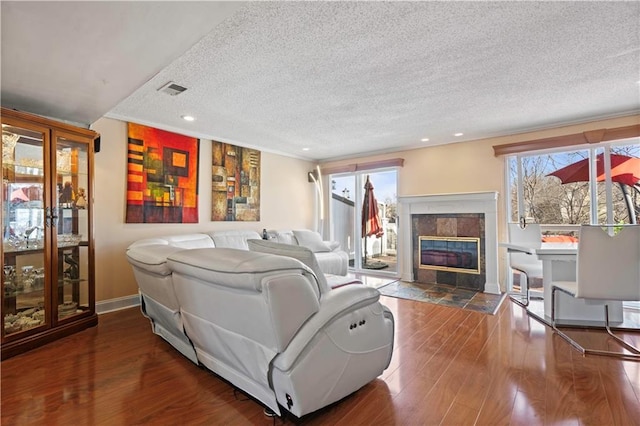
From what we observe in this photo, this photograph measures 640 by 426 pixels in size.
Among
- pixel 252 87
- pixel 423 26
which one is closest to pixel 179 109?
pixel 252 87

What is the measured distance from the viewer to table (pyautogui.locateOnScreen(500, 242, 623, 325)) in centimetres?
288

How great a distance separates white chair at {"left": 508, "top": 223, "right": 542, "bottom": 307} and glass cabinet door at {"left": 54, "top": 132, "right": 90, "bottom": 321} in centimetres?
472

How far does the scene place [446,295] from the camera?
4148mm

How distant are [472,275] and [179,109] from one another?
456 cm

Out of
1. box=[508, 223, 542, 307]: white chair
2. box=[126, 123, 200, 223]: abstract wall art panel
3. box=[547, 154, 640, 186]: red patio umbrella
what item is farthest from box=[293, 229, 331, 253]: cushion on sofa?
box=[547, 154, 640, 186]: red patio umbrella

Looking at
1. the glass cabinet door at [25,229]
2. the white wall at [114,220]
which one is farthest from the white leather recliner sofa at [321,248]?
the glass cabinet door at [25,229]

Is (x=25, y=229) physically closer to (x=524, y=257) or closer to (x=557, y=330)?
(x=557, y=330)

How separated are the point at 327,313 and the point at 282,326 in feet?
0.79

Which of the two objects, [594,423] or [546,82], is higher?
[546,82]

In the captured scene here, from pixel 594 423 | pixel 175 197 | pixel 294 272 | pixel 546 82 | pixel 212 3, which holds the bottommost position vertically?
pixel 594 423

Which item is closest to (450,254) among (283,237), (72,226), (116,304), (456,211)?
(456,211)

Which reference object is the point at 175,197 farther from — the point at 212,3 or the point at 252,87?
the point at 212,3

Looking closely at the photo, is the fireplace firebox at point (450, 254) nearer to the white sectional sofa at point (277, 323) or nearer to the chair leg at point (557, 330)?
the chair leg at point (557, 330)

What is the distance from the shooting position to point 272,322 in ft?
4.48
